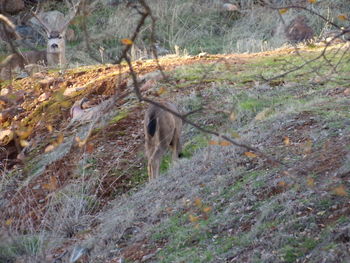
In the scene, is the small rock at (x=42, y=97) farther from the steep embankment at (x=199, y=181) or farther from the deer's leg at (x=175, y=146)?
the deer's leg at (x=175, y=146)

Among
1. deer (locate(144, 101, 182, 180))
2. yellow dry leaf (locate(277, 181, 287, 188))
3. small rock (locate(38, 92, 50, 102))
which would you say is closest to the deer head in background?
small rock (locate(38, 92, 50, 102))

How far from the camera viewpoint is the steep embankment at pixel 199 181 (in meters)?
5.69

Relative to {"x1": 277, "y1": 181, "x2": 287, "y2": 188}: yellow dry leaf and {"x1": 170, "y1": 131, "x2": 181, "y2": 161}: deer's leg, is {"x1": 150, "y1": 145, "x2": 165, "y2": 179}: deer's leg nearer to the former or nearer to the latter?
{"x1": 170, "y1": 131, "x2": 181, "y2": 161}: deer's leg

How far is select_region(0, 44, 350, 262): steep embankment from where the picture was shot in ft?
18.7

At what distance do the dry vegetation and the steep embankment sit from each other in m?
0.02

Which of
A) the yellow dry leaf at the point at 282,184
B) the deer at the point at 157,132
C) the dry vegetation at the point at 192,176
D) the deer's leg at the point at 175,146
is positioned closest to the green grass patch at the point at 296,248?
the dry vegetation at the point at 192,176

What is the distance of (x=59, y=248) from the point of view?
7352 mm

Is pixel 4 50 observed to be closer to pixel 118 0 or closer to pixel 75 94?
pixel 118 0

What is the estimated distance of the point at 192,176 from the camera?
7.85m

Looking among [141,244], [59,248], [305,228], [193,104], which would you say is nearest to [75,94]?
[193,104]

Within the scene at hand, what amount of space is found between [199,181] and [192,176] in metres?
0.26

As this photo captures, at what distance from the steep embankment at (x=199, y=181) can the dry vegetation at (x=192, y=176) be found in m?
0.02

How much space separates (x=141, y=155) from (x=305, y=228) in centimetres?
418

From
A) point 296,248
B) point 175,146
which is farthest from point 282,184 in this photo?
Result: point 175,146
